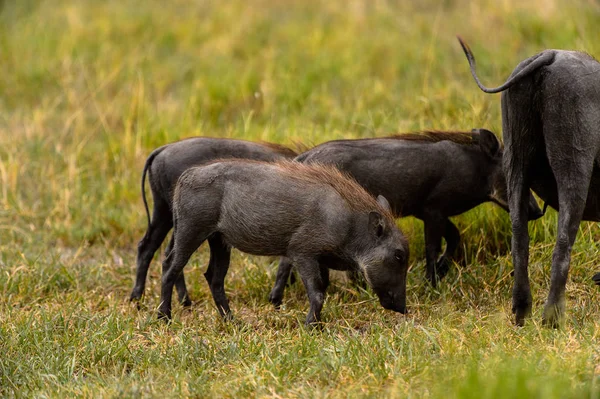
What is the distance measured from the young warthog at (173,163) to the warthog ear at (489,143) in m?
1.29

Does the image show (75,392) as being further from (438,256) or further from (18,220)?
(18,220)

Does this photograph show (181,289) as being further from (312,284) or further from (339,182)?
(339,182)

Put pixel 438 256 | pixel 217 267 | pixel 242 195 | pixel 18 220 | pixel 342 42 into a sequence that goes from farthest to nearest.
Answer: pixel 342 42, pixel 18 220, pixel 438 256, pixel 217 267, pixel 242 195

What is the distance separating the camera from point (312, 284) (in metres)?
5.70

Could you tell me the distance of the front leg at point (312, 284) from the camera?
5.68 meters

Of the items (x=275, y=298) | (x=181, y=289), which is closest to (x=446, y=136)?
(x=275, y=298)

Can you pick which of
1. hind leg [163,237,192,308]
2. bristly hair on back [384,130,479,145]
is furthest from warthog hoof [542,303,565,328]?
hind leg [163,237,192,308]

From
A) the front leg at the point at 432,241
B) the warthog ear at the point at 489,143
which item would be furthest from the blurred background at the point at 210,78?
the front leg at the point at 432,241

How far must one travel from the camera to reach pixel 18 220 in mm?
8500

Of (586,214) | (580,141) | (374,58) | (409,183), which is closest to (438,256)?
(409,183)

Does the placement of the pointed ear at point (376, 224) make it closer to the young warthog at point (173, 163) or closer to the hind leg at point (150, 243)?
the young warthog at point (173, 163)

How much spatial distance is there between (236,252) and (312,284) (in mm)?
1856

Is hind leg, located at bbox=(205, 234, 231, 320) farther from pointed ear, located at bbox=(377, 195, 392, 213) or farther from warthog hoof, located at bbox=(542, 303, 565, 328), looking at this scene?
warthog hoof, located at bbox=(542, 303, 565, 328)

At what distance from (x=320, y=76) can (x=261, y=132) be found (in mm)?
1962
